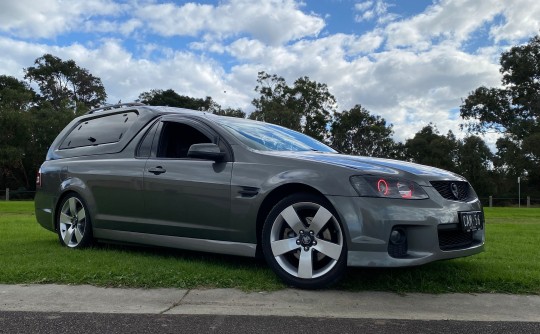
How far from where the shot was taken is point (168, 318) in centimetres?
344

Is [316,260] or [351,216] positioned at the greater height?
[351,216]

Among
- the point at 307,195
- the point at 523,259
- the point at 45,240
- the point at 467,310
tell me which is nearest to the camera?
the point at 467,310

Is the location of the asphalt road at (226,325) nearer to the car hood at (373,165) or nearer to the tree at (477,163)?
the car hood at (373,165)

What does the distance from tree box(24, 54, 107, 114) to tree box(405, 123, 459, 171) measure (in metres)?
38.0

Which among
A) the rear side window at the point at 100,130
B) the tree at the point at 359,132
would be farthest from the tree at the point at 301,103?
the rear side window at the point at 100,130

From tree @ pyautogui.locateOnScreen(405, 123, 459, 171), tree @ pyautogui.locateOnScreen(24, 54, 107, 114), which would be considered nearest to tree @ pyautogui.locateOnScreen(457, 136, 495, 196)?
tree @ pyautogui.locateOnScreen(405, 123, 459, 171)

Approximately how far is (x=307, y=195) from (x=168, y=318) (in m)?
1.50

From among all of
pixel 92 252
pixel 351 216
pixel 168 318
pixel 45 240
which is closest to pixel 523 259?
pixel 351 216

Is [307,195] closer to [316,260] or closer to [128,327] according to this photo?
[316,260]

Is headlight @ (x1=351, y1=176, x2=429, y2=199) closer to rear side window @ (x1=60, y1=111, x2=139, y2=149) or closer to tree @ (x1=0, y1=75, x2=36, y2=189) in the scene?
rear side window @ (x1=60, y1=111, x2=139, y2=149)

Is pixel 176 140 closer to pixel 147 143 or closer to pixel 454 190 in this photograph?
pixel 147 143

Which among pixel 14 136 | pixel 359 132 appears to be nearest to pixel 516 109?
pixel 359 132

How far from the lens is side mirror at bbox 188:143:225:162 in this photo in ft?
15.0

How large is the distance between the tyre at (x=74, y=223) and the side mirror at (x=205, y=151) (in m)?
1.99
